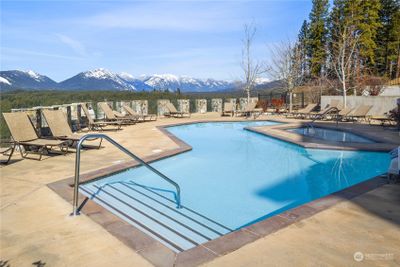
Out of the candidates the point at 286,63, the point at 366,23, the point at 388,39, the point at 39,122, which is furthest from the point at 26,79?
the point at 39,122

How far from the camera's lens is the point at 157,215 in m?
4.23

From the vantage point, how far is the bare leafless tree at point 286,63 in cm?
2336

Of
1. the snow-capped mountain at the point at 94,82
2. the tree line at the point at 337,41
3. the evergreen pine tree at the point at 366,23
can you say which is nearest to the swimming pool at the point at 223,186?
the tree line at the point at 337,41

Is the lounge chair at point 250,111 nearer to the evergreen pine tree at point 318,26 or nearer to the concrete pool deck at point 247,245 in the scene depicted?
the concrete pool deck at point 247,245

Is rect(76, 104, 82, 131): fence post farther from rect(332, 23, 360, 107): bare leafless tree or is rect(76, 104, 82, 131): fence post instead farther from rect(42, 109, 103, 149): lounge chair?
rect(332, 23, 360, 107): bare leafless tree

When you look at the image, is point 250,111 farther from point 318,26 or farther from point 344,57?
point 318,26

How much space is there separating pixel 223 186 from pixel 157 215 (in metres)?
1.98

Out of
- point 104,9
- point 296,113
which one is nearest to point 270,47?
point 296,113

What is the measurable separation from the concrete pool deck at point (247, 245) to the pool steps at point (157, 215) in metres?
0.60

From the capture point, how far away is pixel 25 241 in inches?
120

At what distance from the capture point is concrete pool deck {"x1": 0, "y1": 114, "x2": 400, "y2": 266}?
2680 mm

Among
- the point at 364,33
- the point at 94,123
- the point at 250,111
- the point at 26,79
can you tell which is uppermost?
the point at 26,79

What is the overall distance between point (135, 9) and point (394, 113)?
37.7ft

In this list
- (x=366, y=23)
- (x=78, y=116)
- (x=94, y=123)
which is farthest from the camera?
(x=366, y=23)
